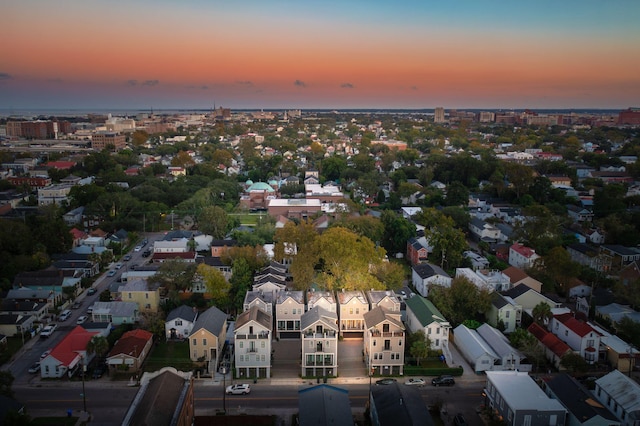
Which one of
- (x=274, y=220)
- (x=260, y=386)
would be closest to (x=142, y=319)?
(x=260, y=386)

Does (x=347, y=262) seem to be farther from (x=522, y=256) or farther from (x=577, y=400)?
(x=522, y=256)

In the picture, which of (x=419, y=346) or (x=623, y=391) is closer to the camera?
(x=623, y=391)

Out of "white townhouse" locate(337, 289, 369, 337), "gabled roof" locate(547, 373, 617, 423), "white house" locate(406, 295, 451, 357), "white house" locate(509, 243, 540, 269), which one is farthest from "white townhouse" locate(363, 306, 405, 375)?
"white house" locate(509, 243, 540, 269)

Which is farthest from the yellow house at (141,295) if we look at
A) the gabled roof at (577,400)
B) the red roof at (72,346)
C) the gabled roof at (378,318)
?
the gabled roof at (577,400)

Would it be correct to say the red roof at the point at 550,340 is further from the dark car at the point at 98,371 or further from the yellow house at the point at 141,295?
the dark car at the point at 98,371

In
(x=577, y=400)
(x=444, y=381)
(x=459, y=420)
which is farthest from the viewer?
(x=444, y=381)

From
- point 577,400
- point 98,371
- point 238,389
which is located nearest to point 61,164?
point 98,371
